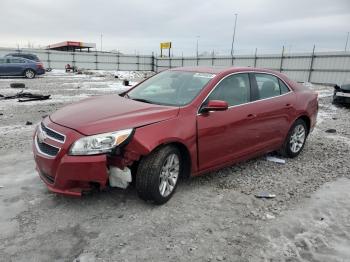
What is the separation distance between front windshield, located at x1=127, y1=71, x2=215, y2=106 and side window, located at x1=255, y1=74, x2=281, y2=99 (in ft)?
3.26

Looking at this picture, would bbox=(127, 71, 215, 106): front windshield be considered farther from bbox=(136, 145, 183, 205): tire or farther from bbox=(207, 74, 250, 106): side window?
bbox=(136, 145, 183, 205): tire

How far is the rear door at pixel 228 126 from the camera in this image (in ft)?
13.4

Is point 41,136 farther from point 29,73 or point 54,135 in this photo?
point 29,73

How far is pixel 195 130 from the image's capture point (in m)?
3.94

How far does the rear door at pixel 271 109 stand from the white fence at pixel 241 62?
661cm

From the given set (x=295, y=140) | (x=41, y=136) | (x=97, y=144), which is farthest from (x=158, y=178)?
(x=295, y=140)

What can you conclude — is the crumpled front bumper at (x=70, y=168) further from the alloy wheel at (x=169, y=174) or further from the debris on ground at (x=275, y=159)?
the debris on ground at (x=275, y=159)

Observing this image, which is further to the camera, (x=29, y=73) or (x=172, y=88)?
(x=29, y=73)

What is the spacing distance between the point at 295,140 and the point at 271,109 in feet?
3.78

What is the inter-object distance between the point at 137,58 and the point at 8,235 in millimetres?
39831

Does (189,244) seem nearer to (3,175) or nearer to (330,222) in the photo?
(330,222)

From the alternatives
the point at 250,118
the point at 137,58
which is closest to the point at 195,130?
the point at 250,118

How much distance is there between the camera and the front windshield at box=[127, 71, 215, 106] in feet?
14.0

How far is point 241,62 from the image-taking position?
3077 centimetres
